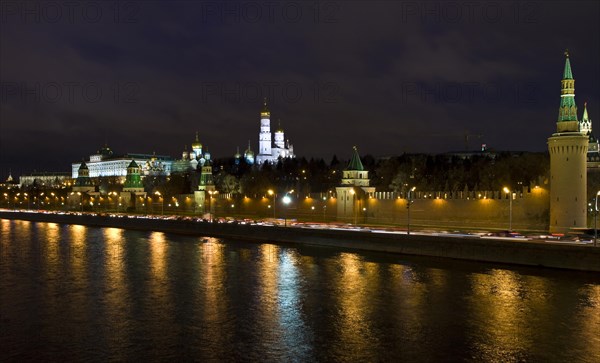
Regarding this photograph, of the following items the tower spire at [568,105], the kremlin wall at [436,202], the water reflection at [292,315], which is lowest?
the water reflection at [292,315]

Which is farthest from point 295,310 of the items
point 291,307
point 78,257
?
point 78,257

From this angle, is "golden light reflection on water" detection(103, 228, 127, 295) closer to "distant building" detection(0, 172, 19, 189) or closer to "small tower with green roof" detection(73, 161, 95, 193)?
"small tower with green roof" detection(73, 161, 95, 193)

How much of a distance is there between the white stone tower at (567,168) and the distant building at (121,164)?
351ft

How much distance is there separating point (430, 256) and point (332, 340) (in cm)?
1384

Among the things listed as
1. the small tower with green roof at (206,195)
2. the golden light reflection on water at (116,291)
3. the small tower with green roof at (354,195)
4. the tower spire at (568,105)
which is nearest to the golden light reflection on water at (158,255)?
the golden light reflection on water at (116,291)

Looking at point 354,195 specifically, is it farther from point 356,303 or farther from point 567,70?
point 356,303

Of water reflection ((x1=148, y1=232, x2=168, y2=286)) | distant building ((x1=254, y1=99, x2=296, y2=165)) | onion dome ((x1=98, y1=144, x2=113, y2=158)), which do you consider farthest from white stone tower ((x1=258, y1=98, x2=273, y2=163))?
water reflection ((x1=148, y1=232, x2=168, y2=286))

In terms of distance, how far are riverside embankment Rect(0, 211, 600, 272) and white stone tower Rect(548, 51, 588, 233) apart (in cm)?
552

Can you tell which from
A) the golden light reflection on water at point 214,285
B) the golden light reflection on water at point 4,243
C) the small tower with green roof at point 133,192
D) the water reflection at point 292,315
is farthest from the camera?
the small tower with green roof at point 133,192

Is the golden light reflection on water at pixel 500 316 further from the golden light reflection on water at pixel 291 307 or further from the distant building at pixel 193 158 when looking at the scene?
the distant building at pixel 193 158

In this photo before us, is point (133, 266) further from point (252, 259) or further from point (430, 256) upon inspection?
point (430, 256)

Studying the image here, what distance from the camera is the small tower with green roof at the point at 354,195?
141ft

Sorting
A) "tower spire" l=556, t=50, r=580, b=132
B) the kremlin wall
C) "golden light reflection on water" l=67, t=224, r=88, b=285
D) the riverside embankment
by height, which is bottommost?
"golden light reflection on water" l=67, t=224, r=88, b=285

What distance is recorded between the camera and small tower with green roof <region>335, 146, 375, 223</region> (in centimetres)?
4312
